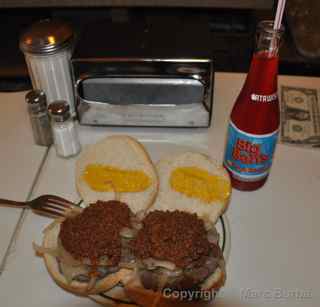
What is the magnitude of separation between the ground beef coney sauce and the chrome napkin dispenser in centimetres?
45

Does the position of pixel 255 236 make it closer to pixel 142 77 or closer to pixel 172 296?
pixel 172 296

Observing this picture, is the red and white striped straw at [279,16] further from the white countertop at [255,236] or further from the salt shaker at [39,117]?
the salt shaker at [39,117]

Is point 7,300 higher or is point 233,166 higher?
point 233,166

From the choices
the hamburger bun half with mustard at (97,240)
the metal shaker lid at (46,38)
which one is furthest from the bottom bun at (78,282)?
the metal shaker lid at (46,38)

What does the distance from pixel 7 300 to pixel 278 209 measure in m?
0.72

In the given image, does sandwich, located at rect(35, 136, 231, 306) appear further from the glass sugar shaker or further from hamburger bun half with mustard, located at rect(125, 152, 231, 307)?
the glass sugar shaker

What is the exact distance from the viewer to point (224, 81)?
1419 mm

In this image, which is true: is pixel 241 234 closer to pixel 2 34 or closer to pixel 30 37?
pixel 30 37

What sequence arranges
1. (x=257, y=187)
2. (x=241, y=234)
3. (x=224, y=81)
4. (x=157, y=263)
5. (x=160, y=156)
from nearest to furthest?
(x=157, y=263)
(x=241, y=234)
(x=257, y=187)
(x=160, y=156)
(x=224, y=81)

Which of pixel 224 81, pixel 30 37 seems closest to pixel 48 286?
pixel 30 37

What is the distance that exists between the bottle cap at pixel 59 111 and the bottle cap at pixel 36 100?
53mm

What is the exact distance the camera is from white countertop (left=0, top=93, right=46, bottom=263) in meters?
0.97

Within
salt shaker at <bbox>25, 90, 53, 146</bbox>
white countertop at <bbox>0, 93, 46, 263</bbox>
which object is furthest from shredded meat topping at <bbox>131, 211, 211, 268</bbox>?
salt shaker at <bbox>25, 90, 53, 146</bbox>

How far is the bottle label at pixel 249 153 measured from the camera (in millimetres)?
884
